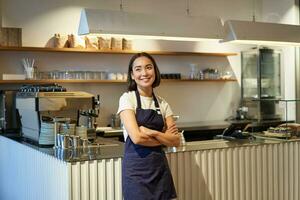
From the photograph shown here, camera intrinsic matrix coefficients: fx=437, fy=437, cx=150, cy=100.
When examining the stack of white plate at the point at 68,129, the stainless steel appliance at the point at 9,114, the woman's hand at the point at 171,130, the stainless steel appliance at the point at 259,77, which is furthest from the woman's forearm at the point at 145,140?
the stainless steel appliance at the point at 259,77

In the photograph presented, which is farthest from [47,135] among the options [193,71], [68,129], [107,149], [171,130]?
[193,71]

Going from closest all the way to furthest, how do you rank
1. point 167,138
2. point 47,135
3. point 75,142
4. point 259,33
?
point 167,138 → point 75,142 → point 47,135 → point 259,33

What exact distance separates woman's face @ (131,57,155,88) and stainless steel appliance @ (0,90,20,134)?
2447mm

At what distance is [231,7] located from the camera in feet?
22.3

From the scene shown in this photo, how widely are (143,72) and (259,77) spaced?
4.45m

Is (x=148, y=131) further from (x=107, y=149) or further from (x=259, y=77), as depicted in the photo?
(x=259, y=77)

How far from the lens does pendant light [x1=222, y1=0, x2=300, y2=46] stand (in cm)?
402

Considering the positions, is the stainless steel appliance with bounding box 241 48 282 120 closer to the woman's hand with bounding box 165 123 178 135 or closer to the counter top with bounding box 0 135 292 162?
the counter top with bounding box 0 135 292 162

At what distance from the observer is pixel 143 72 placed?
99.6 inches

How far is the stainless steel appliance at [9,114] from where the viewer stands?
15.1 ft

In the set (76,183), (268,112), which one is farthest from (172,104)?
(76,183)

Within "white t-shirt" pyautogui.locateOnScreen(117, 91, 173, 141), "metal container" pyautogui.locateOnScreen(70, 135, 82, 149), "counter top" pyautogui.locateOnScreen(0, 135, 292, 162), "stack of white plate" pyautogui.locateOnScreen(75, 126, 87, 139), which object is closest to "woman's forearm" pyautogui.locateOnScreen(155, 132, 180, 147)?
"white t-shirt" pyautogui.locateOnScreen(117, 91, 173, 141)

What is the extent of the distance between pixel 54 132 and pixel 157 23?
1.31m

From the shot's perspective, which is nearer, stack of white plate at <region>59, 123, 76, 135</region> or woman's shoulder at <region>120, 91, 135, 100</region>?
woman's shoulder at <region>120, 91, 135, 100</region>
